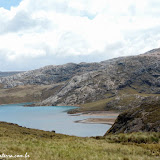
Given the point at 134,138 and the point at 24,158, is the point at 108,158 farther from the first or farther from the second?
the point at 134,138

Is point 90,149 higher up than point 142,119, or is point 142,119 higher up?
point 90,149

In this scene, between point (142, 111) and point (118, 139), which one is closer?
point (118, 139)

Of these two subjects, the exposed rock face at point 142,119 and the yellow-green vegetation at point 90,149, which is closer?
the yellow-green vegetation at point 90,149

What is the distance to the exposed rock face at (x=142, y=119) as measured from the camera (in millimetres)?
41006

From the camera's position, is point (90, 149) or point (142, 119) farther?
point (142, 119)

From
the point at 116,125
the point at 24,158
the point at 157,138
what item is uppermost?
the point at 24,158

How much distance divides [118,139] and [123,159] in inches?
539

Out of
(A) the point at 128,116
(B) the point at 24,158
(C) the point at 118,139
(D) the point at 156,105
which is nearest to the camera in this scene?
(B) the point at 24,158

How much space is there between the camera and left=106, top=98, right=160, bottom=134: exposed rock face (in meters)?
41.0

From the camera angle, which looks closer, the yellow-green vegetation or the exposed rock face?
the yellow-green vegetation

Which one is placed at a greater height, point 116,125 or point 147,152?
point 147,152

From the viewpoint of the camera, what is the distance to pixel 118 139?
28.6 metres

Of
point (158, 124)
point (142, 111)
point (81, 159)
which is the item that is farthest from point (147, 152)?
point (142, 111)

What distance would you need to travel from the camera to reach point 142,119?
46969 mm
